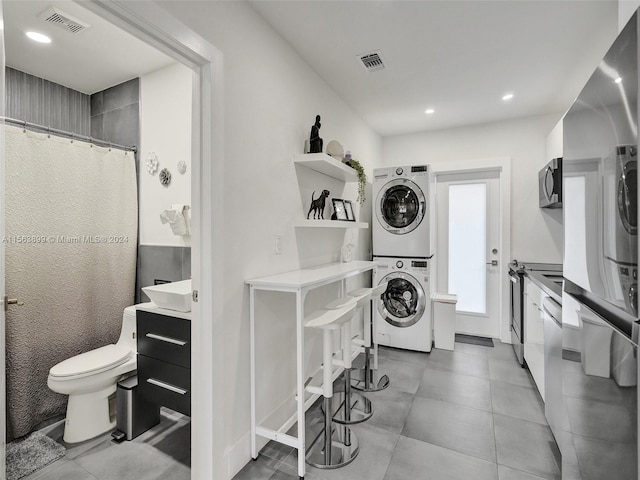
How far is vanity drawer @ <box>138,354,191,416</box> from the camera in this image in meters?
1.77

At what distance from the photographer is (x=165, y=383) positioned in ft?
6.10

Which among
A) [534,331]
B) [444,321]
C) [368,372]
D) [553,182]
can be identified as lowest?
[368,372]

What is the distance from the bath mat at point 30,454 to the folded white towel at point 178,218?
1502 mm

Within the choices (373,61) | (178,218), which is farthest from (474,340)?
(178,218)

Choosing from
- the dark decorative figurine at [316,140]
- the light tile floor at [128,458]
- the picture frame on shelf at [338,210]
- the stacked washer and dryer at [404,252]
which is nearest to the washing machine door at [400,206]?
the stacked washer and dryer at [404,252]

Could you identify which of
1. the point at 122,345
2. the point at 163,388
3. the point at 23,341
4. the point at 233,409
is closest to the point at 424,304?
the point at 233,409

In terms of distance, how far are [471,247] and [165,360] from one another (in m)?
3.58

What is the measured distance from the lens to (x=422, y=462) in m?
1.83

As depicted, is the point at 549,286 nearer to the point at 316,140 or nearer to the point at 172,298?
the point at 316,140

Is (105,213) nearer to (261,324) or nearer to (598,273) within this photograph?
(261,324)

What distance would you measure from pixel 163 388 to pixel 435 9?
274cm

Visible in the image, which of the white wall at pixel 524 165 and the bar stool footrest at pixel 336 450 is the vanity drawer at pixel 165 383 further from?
the white wall at pixel 524 165

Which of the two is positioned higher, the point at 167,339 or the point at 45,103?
the point at 45,103

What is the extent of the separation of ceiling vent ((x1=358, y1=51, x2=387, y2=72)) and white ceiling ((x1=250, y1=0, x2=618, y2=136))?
0.05 meters
